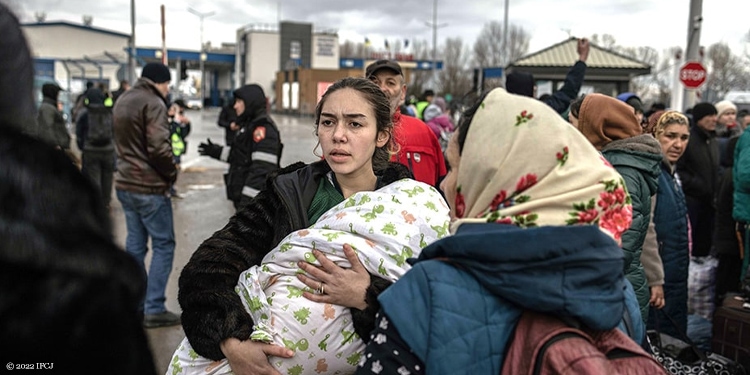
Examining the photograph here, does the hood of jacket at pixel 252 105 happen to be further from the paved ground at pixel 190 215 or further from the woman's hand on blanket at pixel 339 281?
the woman's hand on blanket at pixel 339 281

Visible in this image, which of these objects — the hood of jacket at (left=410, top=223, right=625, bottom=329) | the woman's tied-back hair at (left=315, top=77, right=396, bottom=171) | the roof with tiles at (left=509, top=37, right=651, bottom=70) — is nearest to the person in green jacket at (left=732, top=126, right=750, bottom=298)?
the woman's tied-back hair at (left=315, top=77, right=396, bottom=171)

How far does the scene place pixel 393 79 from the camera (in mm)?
4309

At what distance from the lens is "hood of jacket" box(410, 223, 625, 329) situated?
141 cm

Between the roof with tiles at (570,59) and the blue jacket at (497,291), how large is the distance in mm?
17333

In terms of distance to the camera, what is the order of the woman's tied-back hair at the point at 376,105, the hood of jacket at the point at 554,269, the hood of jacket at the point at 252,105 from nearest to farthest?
the hood of jacket at the point at 554,269
the woman's tied-back hair at the point at 376,105
the hood of jacket at the point at 252,105

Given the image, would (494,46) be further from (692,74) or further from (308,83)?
(692,74)

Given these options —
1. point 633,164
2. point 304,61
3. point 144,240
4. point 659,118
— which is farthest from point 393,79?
point 304,61

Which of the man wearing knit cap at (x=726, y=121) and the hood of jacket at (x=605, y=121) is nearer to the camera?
the hood of jacket at (x=605, y=121)

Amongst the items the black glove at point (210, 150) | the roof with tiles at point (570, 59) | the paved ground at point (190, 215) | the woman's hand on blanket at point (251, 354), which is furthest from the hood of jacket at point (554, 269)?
the roof with tiles at point (570, 59)

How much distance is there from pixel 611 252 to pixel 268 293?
3.64 ft

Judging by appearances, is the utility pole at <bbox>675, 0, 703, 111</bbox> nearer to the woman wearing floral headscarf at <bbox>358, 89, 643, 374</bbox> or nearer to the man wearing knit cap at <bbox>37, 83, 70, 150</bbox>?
the man wearing knit cap at <bbox>37, 83, 70, 150</bbox>

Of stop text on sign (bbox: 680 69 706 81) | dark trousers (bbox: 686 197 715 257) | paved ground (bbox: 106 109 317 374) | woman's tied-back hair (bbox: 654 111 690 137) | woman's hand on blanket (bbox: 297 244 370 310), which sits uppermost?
stop text on sign (bbox: 680 69 706 81)

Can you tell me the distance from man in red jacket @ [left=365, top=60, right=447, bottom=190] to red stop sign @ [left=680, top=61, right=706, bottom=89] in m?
8.82

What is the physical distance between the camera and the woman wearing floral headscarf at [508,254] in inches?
56.1
